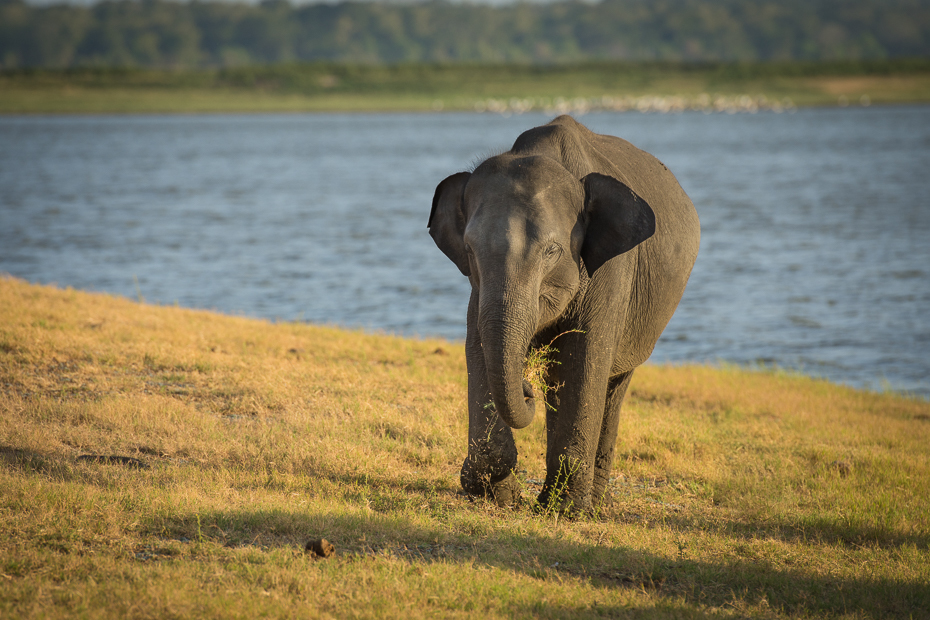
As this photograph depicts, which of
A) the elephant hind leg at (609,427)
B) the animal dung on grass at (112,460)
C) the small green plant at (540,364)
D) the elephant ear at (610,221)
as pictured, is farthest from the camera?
the elephant hind leg at (609,427)

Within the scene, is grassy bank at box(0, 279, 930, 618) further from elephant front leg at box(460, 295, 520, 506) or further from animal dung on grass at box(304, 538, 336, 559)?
elephant front leg at box(460, 295, 520, 506)

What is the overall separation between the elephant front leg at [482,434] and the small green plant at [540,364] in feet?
1.13

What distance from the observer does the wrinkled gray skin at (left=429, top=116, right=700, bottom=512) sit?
20.8ft

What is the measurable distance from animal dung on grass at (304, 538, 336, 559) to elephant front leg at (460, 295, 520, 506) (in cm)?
140

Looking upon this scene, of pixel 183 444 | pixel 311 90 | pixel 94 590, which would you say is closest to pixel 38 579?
pixel 94 590

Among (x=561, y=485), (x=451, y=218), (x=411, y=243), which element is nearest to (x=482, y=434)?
(x=561, y=485)

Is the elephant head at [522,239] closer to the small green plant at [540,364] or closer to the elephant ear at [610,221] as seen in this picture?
the elephant ear at [610,221]

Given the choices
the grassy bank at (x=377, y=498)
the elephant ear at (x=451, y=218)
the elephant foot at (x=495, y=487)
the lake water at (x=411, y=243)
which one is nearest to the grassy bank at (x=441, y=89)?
the lake water at (x=411, y=243)

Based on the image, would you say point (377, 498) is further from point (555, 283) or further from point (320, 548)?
point (555, 283)

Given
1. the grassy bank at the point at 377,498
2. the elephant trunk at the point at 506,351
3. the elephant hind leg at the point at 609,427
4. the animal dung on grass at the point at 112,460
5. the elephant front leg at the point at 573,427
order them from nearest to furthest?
the grassy bank at the point at 377,498 → the elephant trunk at the point at 506,351 → the elephant front leg at the point at 573,427 → the animal dung on grass at the point at 112,460 → the elephant hind leg at the point at 609,427

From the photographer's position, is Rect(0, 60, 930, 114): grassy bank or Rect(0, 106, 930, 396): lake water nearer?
Rect(0, 106, 930, 396): lake water

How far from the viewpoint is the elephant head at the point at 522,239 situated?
6289 mm

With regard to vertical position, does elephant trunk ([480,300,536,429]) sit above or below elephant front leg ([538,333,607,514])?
above

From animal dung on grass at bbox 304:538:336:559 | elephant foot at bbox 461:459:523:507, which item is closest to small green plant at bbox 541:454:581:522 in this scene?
elephant foot at bbox 461:459:523:507
